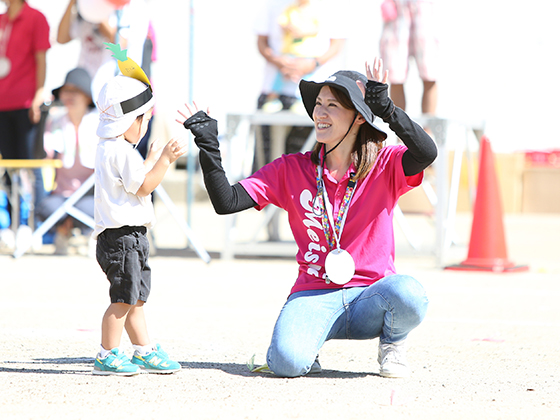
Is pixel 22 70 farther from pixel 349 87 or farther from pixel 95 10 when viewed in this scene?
pixel 349 87

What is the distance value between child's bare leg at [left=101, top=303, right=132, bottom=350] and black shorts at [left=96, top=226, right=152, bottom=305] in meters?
0.04

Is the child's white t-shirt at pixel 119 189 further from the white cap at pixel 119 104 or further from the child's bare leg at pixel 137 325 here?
the child's bare leg at pixel 137 325

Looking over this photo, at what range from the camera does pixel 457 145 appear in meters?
8.23

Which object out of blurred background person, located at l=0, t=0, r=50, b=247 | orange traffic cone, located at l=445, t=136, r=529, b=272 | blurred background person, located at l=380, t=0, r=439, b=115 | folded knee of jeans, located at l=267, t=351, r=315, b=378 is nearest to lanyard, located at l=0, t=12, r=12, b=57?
blurred background person, located at l=0, t=0, r=50, b=247

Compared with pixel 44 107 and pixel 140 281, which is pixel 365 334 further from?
pixel 44 107

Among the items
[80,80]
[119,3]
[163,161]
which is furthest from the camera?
[80,80]

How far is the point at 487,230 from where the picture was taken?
7613 mm

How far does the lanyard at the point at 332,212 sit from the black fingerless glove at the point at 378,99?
15.4 inches

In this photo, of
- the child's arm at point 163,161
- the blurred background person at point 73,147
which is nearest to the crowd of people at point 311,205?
the child's arm at point 163,161

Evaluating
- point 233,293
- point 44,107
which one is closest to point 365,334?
point 233,293

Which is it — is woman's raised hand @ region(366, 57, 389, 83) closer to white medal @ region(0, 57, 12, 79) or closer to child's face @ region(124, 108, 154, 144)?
child's face @ region(124, 108, 154, 144)

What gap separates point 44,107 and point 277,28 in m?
2.33

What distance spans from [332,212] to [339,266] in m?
0.24

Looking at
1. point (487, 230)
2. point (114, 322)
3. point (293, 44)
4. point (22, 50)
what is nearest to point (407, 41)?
point (293, 44)
